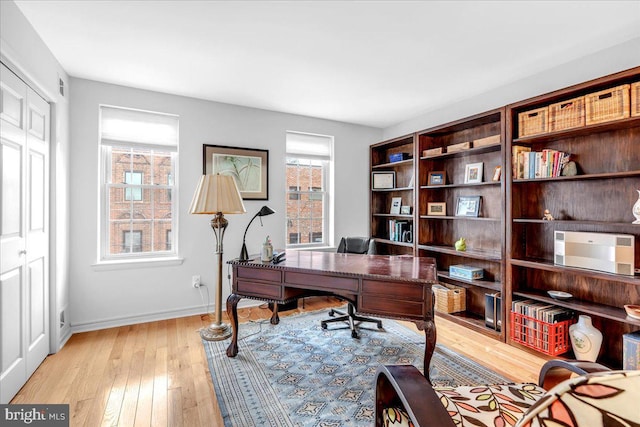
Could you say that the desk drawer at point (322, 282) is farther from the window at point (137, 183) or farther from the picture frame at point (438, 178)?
the picture frame at point (438, 178)

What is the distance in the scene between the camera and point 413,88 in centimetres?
323

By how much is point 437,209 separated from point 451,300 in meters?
1.05

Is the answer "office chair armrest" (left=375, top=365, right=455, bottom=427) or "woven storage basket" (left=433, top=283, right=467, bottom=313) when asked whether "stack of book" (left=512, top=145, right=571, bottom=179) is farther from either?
"office chair armrest" (left=375, top=365, right=455, bottom=427)

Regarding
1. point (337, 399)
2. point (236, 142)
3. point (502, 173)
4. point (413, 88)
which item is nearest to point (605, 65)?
point (502, 173)

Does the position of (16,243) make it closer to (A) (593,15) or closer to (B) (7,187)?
(B) (7,187)

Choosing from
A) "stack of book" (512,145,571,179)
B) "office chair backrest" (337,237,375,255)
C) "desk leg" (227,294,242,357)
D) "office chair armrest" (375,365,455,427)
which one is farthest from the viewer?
"office chair backrest" (337,237,375,255)

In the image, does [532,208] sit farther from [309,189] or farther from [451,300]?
[309,189]

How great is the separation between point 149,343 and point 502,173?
3543mm

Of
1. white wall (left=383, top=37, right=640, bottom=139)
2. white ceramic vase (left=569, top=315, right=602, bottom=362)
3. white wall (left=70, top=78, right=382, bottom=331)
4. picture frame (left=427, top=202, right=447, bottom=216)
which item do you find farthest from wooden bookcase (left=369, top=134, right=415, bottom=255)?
white ceramic vase (left=569, top=315, right=602, bottom=362)

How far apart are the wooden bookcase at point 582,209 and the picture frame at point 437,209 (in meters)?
0.88

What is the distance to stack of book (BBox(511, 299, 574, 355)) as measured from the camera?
2.47 meters

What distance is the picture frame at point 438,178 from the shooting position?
367cm

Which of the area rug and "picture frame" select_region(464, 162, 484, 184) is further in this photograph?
"picture frame" select_region(464, 162, 484, 184)

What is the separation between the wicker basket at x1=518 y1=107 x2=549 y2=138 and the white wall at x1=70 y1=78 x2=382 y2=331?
2.18m
